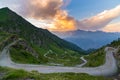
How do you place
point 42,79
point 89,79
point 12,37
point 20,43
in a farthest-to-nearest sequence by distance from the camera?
point 12,37 < point 20,43 < point 89,79 < point 42,79

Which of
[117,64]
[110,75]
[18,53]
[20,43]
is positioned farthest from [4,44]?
[110,75]

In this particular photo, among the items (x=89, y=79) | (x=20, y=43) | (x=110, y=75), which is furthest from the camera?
(x=20, y=43)

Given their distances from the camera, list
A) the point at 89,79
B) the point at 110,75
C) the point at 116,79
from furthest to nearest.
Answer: the point at 110,75 < the point at 116,79 < the point at 89,79

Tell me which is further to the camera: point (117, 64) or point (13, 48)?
point (13, 48)

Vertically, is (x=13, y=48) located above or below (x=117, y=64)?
above

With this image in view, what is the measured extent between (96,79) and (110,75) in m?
18.6

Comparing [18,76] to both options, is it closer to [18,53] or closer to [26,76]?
[26,76]

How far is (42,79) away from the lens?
46.2 meters

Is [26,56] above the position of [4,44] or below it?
below

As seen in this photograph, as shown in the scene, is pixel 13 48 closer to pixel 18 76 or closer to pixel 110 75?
pixel 110 75

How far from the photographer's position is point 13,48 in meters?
160

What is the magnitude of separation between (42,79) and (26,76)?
2462mm

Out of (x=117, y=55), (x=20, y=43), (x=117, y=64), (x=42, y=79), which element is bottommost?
(x=42, y=79)

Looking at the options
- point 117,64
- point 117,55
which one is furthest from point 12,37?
point 117,64
